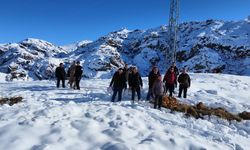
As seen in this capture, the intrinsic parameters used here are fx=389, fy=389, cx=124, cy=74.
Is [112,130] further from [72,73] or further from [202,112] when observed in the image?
[72,73]

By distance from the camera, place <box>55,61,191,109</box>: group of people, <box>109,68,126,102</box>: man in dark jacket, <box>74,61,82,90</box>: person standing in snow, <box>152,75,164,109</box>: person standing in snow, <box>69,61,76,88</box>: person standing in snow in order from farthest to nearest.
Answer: <box>69,61,76,88</box>: person standing in snow → <box>74,61,82,90</box>: person standing in snow → <box>109,68,126,102</box>: man in dark jacket → <box>55,61,191,109</box>: group of people → <box>152,75,164,109</box>: person standing in snow

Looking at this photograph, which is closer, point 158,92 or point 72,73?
point 158,92

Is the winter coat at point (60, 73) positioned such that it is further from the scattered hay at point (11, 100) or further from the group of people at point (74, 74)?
the scattered hay at point (11, 100)

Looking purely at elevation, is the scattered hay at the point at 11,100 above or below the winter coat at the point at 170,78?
below

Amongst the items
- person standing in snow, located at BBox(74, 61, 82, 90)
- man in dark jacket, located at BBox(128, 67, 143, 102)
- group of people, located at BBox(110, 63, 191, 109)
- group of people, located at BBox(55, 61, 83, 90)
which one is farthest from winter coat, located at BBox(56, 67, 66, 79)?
man in dark jacket, located at BBox(128, 67, 143, 102)

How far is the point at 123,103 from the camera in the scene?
18891mm

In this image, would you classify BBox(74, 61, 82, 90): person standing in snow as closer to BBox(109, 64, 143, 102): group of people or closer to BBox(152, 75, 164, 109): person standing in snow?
BBox(109, 64, 143, 102): group of people

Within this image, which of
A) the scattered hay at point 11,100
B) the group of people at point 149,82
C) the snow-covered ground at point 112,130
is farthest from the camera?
the scattered hay at point 11,100

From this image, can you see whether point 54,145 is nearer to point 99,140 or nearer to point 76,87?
point 99,140

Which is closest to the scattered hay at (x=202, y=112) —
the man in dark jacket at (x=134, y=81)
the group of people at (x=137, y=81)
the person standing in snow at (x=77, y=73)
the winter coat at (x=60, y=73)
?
the group of people at (x=137, y=81)

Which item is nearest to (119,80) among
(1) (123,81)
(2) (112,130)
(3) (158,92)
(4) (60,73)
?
(1) (123,81)

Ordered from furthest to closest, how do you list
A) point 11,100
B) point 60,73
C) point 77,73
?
point 60,73 < point 77,73 < point 11,100

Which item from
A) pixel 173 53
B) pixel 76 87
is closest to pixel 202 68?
pixel 173 53

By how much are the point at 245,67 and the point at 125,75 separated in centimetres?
16497
